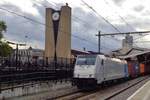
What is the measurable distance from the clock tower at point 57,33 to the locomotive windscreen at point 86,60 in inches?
2507

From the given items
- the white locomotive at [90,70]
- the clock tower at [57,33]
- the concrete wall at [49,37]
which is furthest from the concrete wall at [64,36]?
the white locomotive at [90,70]

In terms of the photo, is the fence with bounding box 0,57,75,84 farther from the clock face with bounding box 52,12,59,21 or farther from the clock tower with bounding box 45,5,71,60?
the clock face with bounding box 52,12,59,21

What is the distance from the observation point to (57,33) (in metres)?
99.6

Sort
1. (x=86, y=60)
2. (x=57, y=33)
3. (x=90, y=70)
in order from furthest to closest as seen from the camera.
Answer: (x=57, y=33)
(x=86, y=60)
(x=90, y=70)

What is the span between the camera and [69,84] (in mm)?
33438

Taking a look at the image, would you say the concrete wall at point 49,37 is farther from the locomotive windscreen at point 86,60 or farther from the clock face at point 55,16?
the locomotive windscreen at point 86,60

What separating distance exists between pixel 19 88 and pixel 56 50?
2920 inches

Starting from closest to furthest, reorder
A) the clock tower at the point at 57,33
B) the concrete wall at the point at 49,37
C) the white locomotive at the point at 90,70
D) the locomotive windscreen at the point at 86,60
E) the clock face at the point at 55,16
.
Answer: the white locomotive at the point at 90,70, the locomotive windscreen at the point at 86,60, the clock tower at the point at 57,33, the concrete wall at the point at 49,37, the clock face at the point at 55,16

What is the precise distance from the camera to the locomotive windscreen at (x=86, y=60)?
31025 mm

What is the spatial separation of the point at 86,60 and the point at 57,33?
2699 inches

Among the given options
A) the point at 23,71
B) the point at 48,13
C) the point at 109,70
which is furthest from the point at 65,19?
the point at 23,71

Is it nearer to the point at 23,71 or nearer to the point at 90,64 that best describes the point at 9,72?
the point at 23,71

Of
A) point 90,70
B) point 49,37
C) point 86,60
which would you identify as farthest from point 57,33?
point 90,70

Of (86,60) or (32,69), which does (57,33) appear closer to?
(86,60)
